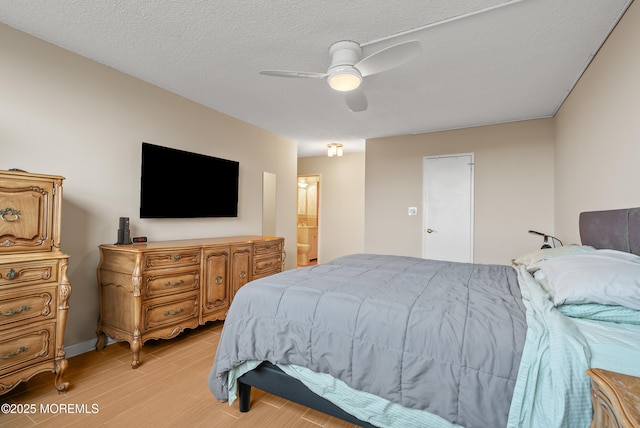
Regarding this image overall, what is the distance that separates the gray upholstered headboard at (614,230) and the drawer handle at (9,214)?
359cm

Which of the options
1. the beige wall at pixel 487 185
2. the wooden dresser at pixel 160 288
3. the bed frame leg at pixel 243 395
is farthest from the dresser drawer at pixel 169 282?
the beige wall at pixel 487 185

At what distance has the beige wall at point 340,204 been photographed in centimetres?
632

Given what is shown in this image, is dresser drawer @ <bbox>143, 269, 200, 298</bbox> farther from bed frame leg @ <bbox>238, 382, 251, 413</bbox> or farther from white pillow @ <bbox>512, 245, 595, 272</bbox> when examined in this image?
white pillow @ <bbox>512, 245, 595, 272</bbox>

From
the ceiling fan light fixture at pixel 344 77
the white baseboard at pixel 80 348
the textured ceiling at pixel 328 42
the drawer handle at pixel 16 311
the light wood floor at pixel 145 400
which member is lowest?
the light wood floor at pixel 145 400

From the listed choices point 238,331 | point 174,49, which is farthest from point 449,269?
point 174,49

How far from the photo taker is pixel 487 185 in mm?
4246

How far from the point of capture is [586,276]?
4.24 feet

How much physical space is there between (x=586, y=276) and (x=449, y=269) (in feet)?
3.84

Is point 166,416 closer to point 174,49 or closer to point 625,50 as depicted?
point 174,49

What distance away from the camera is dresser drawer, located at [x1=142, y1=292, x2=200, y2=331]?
246 cm

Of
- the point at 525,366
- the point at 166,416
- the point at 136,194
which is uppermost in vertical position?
the point at 136,194

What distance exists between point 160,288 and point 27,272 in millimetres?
889

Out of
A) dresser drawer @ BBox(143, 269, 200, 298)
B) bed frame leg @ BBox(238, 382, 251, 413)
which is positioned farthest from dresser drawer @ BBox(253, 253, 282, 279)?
bed frame leg @ BBox(238, 382, 251, 413)

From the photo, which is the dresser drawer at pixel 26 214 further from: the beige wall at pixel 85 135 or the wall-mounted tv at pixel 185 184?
the wall-mounted tv at pixel 185 184
